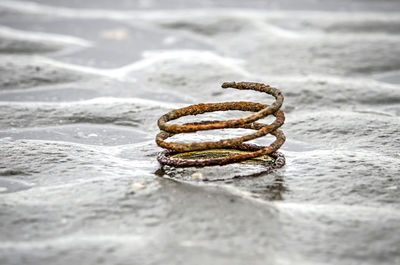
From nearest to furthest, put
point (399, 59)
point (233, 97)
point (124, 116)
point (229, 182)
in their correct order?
point (229, 182) → point (124, 116) → point (233, 97) → point (399, 59)

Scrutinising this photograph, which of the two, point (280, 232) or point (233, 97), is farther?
point (233, 97)

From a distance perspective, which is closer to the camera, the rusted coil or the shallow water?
the shallow water

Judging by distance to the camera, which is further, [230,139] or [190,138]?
[190,138]

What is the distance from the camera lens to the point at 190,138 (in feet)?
9.60

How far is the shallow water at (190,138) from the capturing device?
1793 mm

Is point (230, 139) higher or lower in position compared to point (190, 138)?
higher

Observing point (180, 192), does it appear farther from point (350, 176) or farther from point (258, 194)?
point (350, 176)

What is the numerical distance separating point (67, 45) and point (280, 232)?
12.3 ft

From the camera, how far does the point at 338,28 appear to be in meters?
5.53

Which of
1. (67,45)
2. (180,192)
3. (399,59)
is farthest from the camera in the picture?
(67,45)

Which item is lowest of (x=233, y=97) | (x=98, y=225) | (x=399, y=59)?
(x=98, y=225)

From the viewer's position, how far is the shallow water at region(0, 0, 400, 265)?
1793mm

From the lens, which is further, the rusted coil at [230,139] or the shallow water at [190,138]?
the rusted coil at [230,139]

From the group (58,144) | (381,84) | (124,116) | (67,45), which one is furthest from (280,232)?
(67,45)
